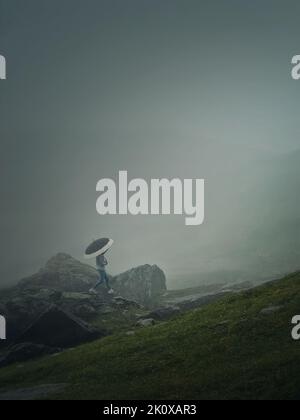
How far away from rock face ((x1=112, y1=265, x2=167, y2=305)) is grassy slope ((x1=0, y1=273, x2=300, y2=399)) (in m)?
45.5

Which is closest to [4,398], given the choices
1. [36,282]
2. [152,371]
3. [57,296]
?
[152,371]

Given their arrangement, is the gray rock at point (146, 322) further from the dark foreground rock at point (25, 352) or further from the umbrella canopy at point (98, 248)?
the umbrella canopy at point (98, 248)

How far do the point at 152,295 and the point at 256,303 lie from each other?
53451 mm

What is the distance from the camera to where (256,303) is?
45.4 metres

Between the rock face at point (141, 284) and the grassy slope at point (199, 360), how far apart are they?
45.5 metres

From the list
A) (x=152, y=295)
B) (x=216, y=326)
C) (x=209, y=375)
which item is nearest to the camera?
(x=209, y=375)

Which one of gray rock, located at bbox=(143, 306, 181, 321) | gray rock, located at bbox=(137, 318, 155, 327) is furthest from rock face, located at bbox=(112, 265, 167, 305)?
gray rock, located at bbox=(137, 318, 155, 327)

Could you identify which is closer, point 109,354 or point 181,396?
point 181,396

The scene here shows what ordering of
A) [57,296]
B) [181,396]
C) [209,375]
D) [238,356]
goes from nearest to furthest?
[181,396], [209,375], [238,356], [57,296]

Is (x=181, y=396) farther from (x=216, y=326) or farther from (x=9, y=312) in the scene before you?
(x=9, y=312)

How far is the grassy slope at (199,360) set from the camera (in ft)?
96.9

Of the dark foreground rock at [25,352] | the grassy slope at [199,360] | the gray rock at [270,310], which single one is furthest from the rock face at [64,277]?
the gray rock at [270,310]

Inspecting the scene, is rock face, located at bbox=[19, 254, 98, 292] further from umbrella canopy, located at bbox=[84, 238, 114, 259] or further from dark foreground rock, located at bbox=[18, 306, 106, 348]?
dark foreground rock, located at bbox=[18, 306, 106, 348]

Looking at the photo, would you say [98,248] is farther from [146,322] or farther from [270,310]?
[270,310]
